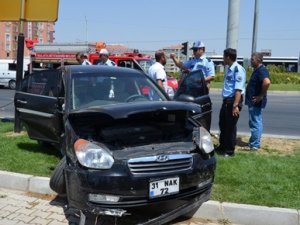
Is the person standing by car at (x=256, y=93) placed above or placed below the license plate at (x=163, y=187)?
above

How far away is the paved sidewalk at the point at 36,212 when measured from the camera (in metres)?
4.78

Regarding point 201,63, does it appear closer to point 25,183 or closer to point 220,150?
point 220,150

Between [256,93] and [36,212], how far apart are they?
4.23m

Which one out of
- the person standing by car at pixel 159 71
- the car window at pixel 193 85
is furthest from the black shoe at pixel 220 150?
the person standing by car at pixel 159 71

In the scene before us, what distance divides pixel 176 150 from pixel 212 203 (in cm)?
101

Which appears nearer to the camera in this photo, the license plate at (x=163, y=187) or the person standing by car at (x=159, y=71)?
the license plate at (x=163, y=187)

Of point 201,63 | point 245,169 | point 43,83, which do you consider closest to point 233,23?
point 201,63

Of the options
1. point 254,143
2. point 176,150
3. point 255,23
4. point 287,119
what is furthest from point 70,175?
point 255,23

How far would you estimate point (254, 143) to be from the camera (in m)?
7.66

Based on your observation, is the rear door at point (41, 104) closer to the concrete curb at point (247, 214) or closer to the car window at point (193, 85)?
the car window at point (193, 85)

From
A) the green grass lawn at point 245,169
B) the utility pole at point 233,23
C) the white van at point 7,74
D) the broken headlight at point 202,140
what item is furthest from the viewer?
the white van at point 7,74

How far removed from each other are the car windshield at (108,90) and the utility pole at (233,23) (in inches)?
138

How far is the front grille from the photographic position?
13.3 feet

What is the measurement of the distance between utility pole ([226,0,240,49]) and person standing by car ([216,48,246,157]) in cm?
176
